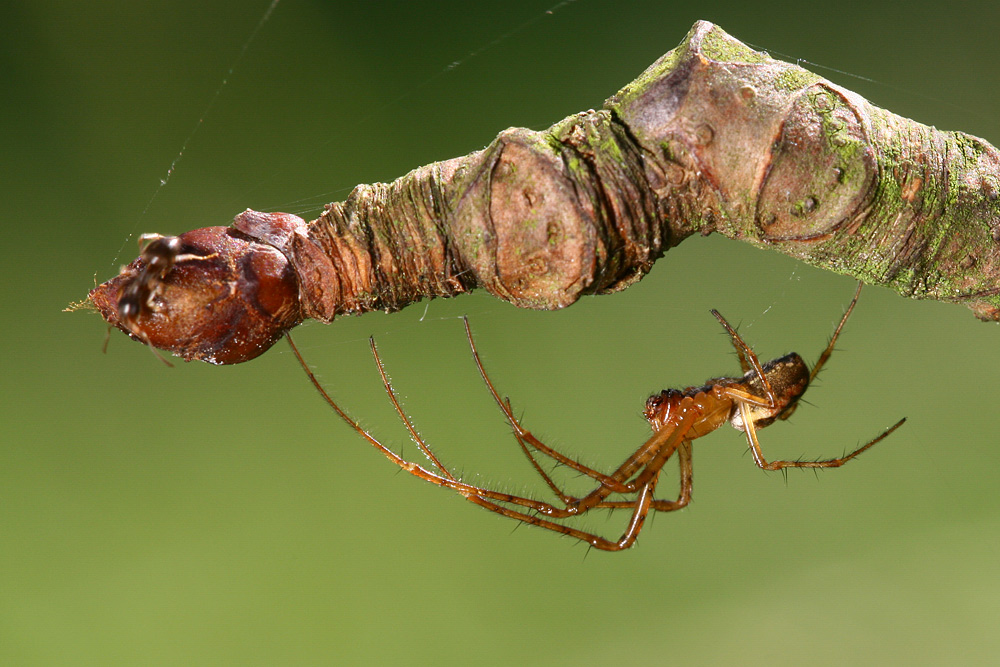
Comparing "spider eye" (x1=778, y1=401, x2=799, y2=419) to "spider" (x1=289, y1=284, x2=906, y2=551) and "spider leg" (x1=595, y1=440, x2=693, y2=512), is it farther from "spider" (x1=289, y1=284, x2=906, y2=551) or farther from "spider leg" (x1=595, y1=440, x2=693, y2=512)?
"spider leg" (x1=595, y1=440, x2=693, y2=512)

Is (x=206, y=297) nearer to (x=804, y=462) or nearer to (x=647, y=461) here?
(x=647, y=461)

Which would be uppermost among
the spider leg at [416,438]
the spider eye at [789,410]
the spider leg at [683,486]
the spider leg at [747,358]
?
the spider leg at [416,438]

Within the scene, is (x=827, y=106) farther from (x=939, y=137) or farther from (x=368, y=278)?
(x=368, y=278)

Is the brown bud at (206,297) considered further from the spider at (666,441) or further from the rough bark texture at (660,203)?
the spider at (666,441)

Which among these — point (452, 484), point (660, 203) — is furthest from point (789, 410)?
point (660, 203)

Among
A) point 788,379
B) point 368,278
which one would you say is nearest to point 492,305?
point 788,379

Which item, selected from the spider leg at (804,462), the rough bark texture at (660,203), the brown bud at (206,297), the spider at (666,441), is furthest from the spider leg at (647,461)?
the brown bud at (206,297)
